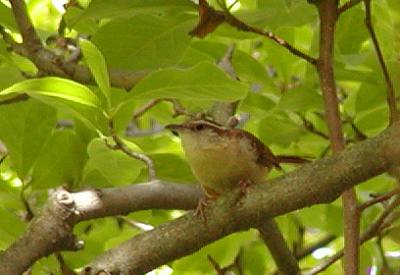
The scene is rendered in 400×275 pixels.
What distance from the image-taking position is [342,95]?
3.10 meters

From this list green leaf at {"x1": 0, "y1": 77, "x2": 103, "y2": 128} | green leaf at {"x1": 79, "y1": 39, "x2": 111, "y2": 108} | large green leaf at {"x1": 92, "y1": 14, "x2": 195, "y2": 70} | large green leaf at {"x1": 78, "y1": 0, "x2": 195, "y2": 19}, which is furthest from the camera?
large green leaf at {"x1": 92, "y1": 14, "x2": 195, "y2": 70}

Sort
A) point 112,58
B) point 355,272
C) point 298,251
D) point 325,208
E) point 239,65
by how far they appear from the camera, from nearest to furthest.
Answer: point 355,272, point 112,58, point 239,65, point 325,208, point 298,251

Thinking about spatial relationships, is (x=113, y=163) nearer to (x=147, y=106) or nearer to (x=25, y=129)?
(x=25, y=129)

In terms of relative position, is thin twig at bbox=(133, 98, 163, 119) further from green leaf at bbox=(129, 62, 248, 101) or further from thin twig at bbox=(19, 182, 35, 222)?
green leaf at bbox=(129, 62, 248, 101)

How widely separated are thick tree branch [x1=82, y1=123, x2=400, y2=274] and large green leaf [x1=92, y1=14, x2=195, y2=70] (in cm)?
48

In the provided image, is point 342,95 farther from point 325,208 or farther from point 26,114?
point 26,114

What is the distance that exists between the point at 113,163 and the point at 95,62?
0.94ft

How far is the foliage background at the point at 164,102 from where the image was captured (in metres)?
1.71

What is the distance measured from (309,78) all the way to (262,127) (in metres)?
0.28

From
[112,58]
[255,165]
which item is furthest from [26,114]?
[255,165]

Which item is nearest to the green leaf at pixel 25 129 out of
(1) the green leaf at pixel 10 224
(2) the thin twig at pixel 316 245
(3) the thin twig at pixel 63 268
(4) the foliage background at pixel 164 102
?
(4) the foliage background at pixel 164 102

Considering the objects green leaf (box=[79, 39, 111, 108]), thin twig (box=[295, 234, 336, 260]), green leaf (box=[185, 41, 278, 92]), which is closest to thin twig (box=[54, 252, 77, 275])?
green leaf (box=[79, 39, 111, 108])

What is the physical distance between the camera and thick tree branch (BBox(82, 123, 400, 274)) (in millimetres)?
1479

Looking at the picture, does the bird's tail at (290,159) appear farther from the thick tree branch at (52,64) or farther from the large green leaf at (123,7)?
the large green leaf at (123,7)
